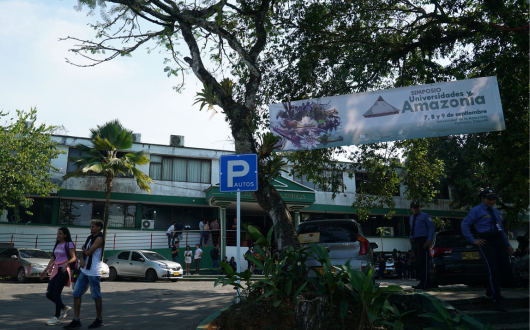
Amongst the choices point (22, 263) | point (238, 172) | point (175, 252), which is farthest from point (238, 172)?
point (175, 252)

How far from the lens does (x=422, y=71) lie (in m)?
9.73

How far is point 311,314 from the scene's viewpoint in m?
4.99

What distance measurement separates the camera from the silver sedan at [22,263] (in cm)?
1630

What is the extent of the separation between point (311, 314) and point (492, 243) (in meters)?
3.20

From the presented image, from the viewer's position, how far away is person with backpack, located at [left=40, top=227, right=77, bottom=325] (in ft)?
23.2

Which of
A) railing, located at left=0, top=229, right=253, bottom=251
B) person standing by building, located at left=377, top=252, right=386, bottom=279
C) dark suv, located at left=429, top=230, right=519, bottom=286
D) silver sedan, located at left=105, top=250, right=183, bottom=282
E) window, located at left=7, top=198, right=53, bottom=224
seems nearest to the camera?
dark suv, located at left=429, top=230, right=519, bottom=286

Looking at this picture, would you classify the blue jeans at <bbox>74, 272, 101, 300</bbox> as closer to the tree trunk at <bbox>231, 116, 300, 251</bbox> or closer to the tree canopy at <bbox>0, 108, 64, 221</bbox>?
the tree trunk at <bbox>231, 116, 300, 251</bbox>

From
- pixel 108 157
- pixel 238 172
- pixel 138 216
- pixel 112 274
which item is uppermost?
pixel 108 157

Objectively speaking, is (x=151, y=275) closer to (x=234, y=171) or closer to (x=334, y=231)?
(x=334, y=231)

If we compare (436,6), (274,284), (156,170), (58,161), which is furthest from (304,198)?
(274,284)

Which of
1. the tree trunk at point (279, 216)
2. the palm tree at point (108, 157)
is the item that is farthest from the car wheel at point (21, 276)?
the tree trunk at point (279, 216)

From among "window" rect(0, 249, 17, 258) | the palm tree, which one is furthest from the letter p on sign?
the palm tree

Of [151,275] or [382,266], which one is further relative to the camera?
[382,266]

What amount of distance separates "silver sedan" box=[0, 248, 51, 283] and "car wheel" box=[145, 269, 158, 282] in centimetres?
397
